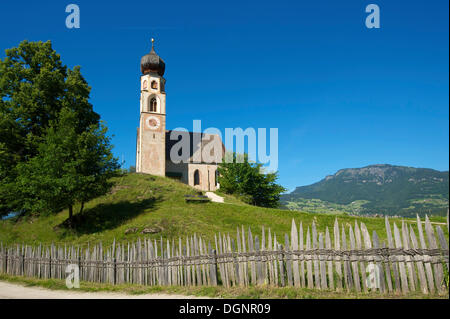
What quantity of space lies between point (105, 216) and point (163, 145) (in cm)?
2356

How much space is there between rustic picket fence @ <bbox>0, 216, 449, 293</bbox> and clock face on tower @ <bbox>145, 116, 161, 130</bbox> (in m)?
34.2

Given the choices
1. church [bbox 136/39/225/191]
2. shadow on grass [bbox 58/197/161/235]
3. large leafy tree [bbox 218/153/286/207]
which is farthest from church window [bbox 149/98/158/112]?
shadow on grass [bbox 58/197/161/235]

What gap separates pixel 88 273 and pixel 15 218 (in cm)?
1879

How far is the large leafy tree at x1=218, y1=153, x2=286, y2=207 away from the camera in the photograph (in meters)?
43.6

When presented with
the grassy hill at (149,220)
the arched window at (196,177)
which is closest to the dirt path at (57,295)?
the grassy hill at (149,220)

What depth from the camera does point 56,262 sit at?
41.6 feet

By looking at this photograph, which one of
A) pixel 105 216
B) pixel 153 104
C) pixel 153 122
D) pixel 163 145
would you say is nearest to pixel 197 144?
pixel 163 145

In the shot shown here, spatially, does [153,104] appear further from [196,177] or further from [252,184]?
[252,184]

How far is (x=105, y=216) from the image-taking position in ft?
78.4

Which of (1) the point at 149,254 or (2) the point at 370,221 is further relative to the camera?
(2) the point at 370,221

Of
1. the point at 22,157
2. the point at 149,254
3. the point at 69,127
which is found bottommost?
the point at 149,254

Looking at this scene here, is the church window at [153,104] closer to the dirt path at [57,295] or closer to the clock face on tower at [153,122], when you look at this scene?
the clock face on tower at [153,122]
